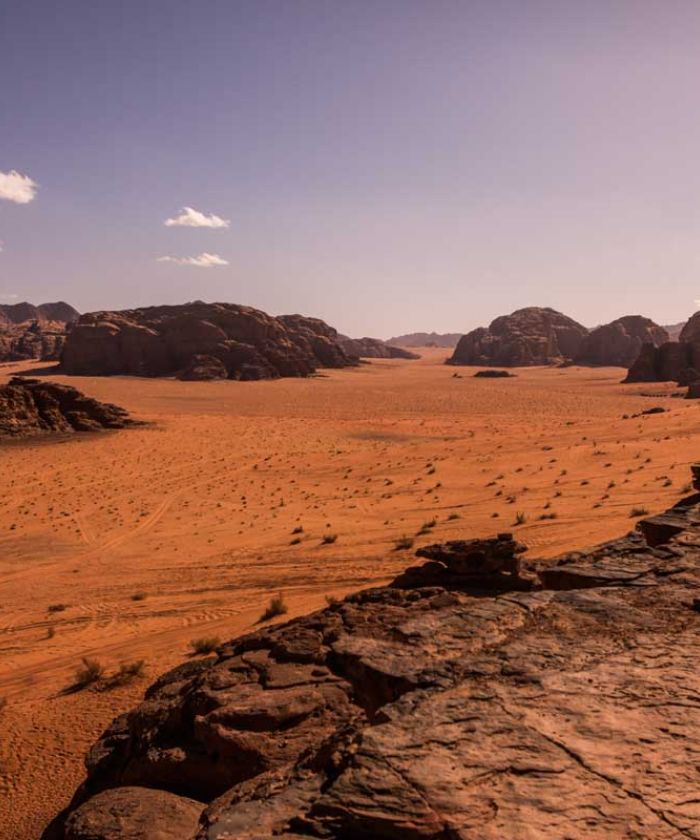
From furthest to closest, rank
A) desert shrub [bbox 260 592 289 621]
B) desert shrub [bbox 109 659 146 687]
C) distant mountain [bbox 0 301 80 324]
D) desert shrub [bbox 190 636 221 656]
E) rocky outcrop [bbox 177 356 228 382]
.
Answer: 1. distant mountain [bbox 0 301 80 324]
2. rocky outcrop [bbox 177 356 228 382]
3. desert shrub [bbox 260 592 289 621]
4. desert shrub [bbox 190 636 221 656]
5. desert shrub [bbox 109 659 146 687]

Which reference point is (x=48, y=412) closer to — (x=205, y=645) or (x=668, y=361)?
(x=205, y=645)

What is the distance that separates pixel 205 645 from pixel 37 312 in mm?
195730

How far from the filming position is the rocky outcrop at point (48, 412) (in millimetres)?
29922

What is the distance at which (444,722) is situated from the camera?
3402 millimetres

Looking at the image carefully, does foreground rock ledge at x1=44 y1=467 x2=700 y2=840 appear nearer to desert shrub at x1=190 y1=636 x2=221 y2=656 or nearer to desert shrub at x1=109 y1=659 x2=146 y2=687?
desert shrub at x1=109 y1=659 x2=146 y2=687

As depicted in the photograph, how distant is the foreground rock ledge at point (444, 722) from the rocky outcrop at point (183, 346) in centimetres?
6512

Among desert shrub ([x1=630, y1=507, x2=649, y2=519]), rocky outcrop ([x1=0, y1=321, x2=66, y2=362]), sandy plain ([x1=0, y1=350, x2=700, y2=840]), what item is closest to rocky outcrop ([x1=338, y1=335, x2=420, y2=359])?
rocky outcrop ([x1=0, y1=321, x2=66, y2=362])

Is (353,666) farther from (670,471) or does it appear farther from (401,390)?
(401,390)

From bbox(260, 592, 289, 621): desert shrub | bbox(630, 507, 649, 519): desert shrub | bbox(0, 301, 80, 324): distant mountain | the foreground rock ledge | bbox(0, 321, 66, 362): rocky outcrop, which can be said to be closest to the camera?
the foreground rock ledge

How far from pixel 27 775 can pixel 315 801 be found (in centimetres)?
470

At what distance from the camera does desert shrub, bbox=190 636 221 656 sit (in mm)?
8286

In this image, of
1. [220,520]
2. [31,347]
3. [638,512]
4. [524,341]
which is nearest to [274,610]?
[220,520]

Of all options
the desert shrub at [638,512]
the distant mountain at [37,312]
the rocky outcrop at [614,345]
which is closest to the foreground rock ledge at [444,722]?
the desert shrub at [638,512]

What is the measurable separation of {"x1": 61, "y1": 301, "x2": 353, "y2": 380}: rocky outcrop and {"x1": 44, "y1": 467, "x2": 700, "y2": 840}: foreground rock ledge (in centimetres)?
6512
